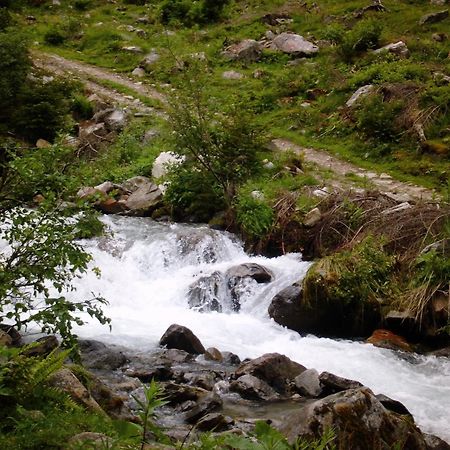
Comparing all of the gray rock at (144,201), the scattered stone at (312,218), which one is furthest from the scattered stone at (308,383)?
the gray rock at (144,201)

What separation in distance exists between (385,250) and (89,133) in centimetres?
1053

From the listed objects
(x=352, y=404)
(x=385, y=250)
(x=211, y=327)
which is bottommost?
(x=211, y=327)

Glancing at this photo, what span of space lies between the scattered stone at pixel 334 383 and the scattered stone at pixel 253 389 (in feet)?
1.90

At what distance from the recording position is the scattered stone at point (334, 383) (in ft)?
22.9

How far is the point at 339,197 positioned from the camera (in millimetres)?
11828

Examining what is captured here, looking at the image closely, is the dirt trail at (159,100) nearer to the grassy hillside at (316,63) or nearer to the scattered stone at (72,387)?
the grassy hillside at (316,63)

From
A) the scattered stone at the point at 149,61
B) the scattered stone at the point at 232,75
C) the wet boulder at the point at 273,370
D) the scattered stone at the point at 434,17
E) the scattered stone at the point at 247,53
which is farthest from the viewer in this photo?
the scattered stone at the point at 149,61

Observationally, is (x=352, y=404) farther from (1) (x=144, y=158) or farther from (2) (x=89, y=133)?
(2) (x=89, y=133)

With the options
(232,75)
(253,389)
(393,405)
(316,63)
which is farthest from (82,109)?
(393,405)

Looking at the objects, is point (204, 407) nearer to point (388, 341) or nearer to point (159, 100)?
point (388, 341)

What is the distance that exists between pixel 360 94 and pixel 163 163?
5.73 metres

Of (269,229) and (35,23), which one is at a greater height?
(35,23)

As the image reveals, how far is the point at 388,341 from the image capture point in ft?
29.1

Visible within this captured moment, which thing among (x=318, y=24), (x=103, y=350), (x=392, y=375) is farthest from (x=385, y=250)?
(x=318, y=24)
